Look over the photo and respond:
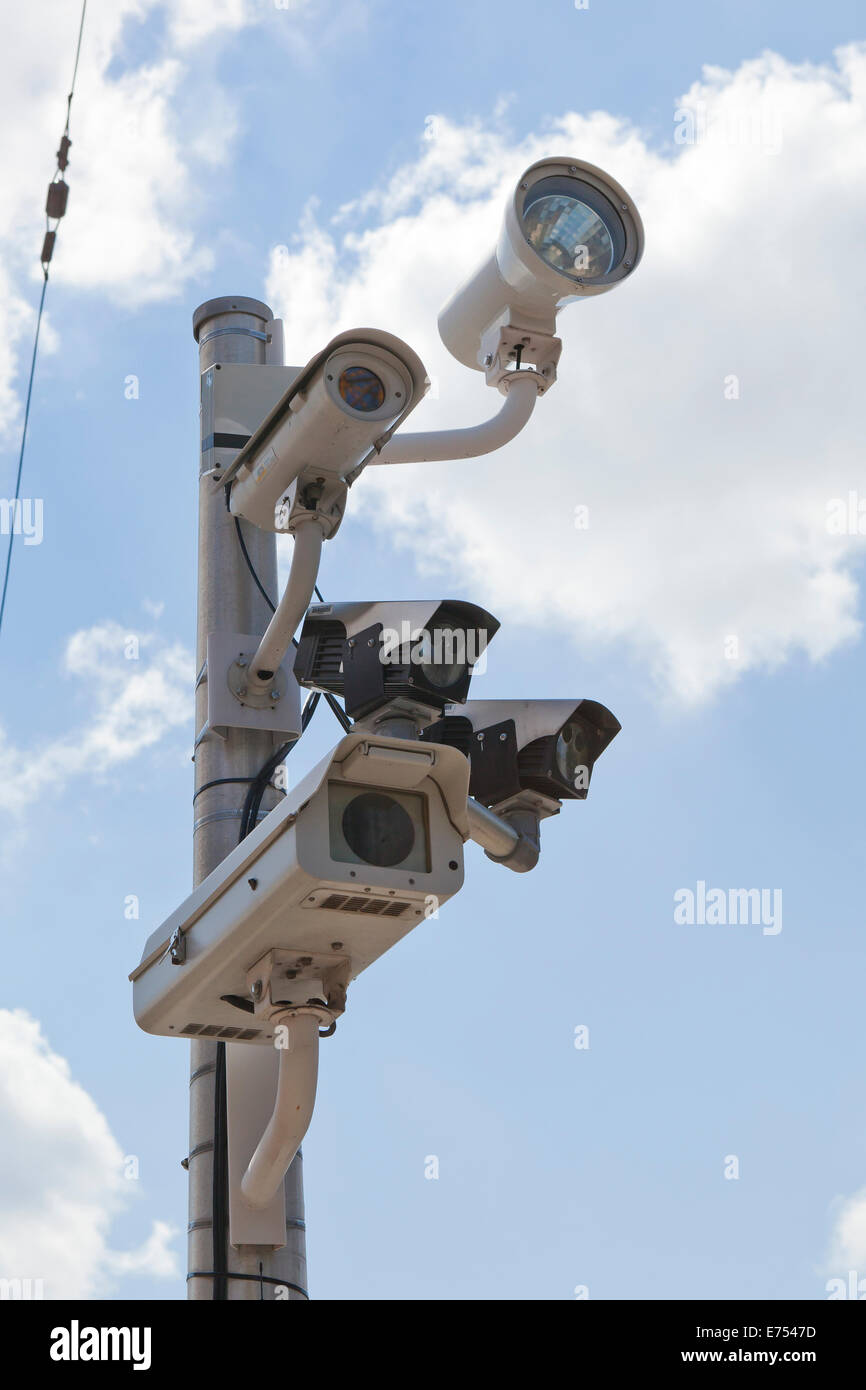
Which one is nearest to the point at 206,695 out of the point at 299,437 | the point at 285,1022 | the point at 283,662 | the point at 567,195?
the point at 283,662

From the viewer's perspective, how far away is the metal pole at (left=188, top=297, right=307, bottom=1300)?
4215mm

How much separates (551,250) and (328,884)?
86.8 inches

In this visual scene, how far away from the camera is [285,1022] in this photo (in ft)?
12.6

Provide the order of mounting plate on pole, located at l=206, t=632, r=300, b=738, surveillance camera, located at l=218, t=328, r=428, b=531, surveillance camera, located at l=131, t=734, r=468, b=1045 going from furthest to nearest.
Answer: mounting plate on pole, located at l=206, t=632, r=300, b=738, surveillance camera, located at l=218, t=328, r=428, b=531, surveillance camera, located at l=131, t=734, r=468, b=1045

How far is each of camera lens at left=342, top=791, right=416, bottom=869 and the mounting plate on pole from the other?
1189 millimetres

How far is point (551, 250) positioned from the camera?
5.02 metres

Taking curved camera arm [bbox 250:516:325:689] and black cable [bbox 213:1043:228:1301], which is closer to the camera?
black cable [bbox 213:1043:228:1301]

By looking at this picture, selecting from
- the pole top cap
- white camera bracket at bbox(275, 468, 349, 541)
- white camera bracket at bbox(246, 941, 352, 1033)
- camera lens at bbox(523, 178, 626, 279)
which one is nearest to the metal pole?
the pole top cap

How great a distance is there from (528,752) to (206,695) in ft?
3.19

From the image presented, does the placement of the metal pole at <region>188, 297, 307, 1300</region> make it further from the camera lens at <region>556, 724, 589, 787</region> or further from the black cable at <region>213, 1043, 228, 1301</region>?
the camera lens at <region>556, 724, 589, 787</region>

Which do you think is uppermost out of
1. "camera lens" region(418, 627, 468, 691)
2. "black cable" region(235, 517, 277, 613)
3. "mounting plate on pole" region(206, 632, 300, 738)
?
"black cable" region(235, 517, 277, 613)

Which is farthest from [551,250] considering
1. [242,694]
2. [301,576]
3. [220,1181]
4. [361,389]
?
[220,1181]

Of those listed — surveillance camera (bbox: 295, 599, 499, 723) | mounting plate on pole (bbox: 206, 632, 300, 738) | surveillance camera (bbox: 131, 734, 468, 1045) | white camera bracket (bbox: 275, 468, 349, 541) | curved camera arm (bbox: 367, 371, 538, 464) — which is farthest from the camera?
curved camera arm (bbox: 367, 371, 538, 464)

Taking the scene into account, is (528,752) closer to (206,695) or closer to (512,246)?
(206,695)
